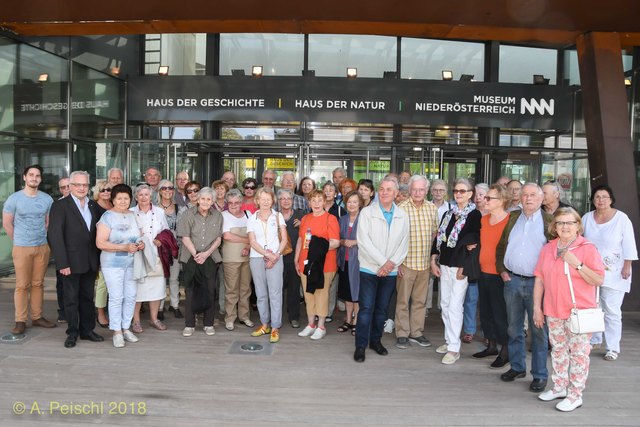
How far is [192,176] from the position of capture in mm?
10758

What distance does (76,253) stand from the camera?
4863 millimetres

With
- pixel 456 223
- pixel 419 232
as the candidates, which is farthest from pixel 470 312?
pixel 456 223

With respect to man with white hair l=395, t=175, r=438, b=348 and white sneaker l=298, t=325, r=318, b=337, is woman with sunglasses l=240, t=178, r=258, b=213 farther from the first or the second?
man with white hair l=395, t=175, r=438, b=348

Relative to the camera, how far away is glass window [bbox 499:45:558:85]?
11.1 meters

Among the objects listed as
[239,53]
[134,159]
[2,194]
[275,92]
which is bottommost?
[2,194]

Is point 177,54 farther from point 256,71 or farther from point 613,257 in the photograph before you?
point 613,257

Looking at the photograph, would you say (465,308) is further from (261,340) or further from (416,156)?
(416,156)

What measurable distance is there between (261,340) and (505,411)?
244 centimetres

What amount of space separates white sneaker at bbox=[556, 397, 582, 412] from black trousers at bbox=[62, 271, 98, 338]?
4.22 m

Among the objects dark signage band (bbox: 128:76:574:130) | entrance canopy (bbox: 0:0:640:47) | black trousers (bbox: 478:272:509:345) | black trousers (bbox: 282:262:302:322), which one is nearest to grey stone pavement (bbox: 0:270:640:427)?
black trousers (bbox: 478:272:509:345)

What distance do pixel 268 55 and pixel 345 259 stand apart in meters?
6.80

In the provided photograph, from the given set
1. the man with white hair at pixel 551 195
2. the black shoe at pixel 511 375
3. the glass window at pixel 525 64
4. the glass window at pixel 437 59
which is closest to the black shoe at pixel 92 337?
the black shoe at pixel 511 375

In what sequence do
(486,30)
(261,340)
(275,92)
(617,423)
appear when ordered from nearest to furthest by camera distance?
(617,423)
(261,340)
(486,30)
(275,92)

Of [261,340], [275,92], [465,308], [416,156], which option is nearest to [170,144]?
[275,92]
